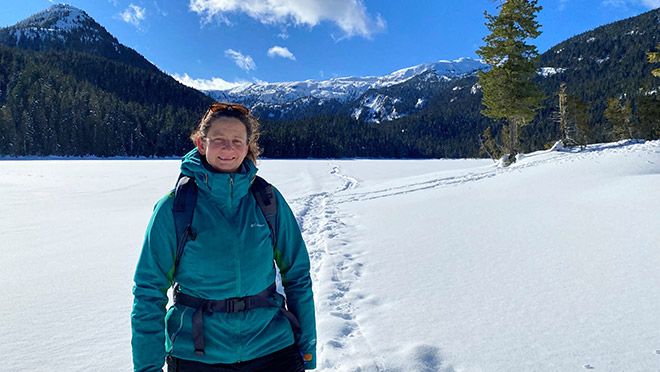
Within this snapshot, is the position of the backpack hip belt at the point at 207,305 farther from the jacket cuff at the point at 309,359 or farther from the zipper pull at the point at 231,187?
the zipper pull at the point at 231,187

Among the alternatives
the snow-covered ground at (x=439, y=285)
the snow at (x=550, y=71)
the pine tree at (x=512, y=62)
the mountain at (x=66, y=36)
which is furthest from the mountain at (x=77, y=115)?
the snow at (x=550, y=71)

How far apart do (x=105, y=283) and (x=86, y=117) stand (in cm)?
8625

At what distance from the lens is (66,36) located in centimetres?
17088

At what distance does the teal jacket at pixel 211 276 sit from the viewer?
1.72 metres

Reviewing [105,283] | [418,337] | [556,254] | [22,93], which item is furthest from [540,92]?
[22,93]

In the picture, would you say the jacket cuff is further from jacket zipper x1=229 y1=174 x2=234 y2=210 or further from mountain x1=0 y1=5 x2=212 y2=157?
mountain x1=0 y1=5 x2=212 y2=157

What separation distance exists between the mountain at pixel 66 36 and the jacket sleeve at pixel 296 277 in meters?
203

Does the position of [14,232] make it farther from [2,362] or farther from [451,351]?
[451,351]

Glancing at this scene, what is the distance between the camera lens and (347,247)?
679 centimetres

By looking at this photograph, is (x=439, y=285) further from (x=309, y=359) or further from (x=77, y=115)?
(x=77, y=115)

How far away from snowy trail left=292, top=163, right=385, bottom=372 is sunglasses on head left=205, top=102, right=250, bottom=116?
2278mm

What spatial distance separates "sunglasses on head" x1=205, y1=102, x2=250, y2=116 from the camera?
204 centimetres

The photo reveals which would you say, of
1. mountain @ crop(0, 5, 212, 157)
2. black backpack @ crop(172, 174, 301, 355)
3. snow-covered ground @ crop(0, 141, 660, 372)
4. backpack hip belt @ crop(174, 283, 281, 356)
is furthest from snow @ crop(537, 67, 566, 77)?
backpack hip belt @ crop(174, 283, 281, 356)

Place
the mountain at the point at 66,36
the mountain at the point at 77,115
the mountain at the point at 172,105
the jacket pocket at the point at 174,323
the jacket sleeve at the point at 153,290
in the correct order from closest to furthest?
the jacket sleeve at the point at 153,290 < the jacket pocket at the point at 174,323 < the mountain at the point at 77,115 < the mountain at the point at 172,105 < the mountain at the point at 66,36
